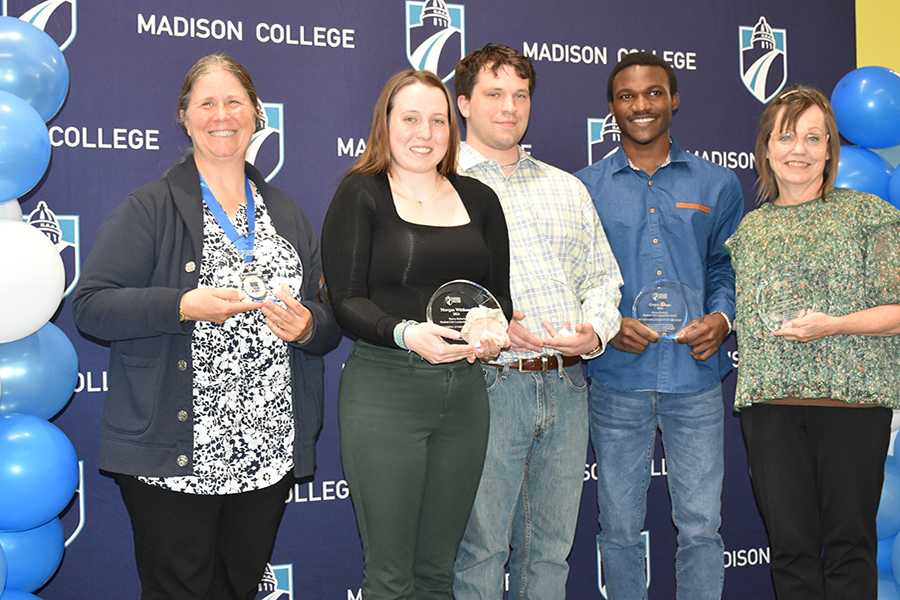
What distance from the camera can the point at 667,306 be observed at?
8.44 feet

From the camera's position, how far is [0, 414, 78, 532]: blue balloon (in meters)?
2.11

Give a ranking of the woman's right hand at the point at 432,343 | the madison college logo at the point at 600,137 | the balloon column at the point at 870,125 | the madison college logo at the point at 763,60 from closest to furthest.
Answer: the woman's right hand at the point at 432,343 < the balloon column at the point at 870,125 < the madison college logo at the point at 600,137 < the madison college logo at the point at 763,60

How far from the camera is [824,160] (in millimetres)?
2471

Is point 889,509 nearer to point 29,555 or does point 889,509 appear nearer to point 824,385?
point 824,385

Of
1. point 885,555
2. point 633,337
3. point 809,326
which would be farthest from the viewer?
point 885,555

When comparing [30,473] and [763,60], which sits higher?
[763,60]

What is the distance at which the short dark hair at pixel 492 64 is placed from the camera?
2.47 metres

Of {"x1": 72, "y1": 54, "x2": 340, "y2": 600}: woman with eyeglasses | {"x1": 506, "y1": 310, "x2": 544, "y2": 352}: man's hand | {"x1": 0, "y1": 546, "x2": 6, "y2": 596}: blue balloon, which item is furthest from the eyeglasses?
{"x1": 0, "y1": 546, "x2": 6, "y2": 596}: blue balloon

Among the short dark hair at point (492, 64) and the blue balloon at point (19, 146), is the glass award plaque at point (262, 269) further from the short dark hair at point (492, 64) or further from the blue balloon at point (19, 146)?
the short dark hair at point (492, 64)

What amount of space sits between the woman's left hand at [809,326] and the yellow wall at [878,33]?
2.10 m

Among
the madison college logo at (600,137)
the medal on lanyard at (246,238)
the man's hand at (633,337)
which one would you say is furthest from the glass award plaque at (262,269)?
the madison college logo at (600,137)

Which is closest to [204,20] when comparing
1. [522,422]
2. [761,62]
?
[522,422]

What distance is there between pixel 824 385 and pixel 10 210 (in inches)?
103

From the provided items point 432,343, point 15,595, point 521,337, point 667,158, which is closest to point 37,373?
point 15,595
